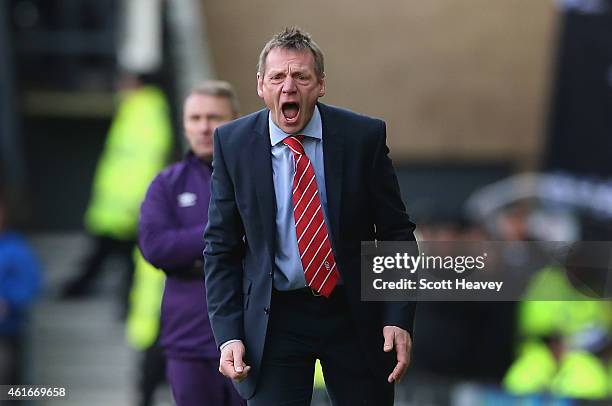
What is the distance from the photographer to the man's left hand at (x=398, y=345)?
4.74m

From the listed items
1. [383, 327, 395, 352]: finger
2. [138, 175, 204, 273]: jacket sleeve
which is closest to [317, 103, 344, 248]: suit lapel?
[383, 327, 395, 352]: finger

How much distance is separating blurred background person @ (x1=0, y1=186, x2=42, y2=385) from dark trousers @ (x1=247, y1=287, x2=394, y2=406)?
15.7 feet

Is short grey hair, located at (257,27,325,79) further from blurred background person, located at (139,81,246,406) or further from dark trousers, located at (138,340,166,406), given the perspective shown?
dark trousers, located at (138,340,166,406)

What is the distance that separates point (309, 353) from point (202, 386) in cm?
131

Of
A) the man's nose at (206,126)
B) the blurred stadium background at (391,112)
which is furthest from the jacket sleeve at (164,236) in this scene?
the blurred stadium background at (391,112)

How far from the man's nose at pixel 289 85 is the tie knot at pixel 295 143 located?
0.62 feet

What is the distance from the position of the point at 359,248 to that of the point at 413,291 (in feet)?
0.99

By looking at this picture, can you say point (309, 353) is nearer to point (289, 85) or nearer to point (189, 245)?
point (289, 85)

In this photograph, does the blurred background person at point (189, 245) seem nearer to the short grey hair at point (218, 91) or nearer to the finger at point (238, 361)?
the short grey hair at point (218, 91)

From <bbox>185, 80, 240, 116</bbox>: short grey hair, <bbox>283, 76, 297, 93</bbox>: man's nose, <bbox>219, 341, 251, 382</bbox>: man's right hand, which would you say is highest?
<bbox>283, 76, 297, 93</bbox>: man's nose

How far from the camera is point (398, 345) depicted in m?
4.75

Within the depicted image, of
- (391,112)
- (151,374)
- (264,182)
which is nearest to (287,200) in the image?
(264,182)

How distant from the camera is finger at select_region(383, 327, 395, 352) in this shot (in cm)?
472

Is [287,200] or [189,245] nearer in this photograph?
[287,200]
